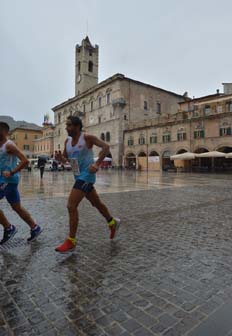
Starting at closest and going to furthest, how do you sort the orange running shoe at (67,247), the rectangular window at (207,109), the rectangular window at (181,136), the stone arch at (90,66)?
the orange running shoe at (67,247), the rectangular window at (207,109), the rectangular window at (181,136), the stone arch at (90,66)

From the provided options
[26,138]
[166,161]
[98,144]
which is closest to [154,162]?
[166,161]

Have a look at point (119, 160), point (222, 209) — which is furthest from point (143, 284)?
point (119, 160)

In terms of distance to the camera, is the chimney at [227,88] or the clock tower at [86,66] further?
the clock tower at [86,66]

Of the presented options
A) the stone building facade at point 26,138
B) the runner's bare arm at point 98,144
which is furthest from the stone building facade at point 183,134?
the stone building facade at point 26,138

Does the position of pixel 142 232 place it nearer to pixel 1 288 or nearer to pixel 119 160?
pixel 1 288

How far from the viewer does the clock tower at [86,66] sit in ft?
198

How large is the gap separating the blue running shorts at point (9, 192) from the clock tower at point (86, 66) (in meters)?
61.0

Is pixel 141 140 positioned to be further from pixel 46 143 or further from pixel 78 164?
pixel 46 143

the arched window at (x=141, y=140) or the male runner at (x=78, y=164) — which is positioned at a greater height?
the arched window at (x=141, y=140)

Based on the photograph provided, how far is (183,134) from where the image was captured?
36.5 m

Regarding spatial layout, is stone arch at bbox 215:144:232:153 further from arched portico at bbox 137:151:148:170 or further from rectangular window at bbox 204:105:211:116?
arched portico at bbox 137:151:148:170

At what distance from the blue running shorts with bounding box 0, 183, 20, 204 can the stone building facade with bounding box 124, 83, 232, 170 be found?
32.1 meters

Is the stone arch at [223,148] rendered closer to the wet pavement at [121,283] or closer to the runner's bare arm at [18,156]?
the wet pavement at [121,283]

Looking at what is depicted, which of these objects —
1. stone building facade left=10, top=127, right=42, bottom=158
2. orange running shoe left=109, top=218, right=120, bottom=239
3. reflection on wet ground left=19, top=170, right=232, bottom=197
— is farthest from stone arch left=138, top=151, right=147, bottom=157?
stone building facade left=10, top=127, right=42, bottom=158
